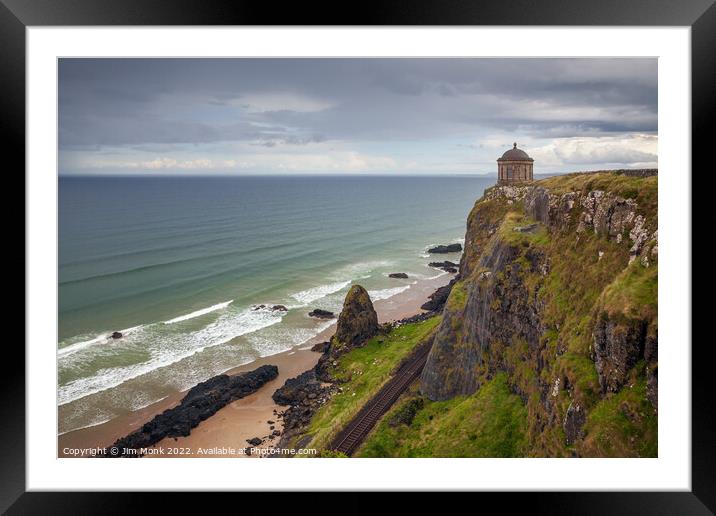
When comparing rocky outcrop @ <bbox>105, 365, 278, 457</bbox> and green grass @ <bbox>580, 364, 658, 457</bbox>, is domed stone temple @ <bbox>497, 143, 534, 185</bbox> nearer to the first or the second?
rocky outcrop @ <bbox>105, 365, 278, 457</bbox>

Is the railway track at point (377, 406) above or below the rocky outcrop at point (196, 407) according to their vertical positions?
above

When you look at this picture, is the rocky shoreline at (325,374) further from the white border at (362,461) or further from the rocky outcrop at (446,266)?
the rocky outcrop at (446,266)

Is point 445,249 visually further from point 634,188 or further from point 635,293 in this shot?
point 635,293

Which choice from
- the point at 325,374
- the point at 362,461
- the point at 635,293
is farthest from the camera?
the point at 325,374

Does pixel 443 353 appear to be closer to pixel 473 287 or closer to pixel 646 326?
pixel 473 287

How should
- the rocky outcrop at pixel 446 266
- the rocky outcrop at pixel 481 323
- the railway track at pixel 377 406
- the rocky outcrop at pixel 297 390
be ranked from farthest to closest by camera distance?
the rocky outcrop at pixel 446 266
the rocky outcrop at pixel 297 390
the railway track at pixel 377 406
the rocky outcrop at pixel 481 323

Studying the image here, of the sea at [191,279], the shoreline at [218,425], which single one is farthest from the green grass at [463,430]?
the sea at [191,279]

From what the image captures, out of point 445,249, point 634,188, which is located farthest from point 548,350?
point 445,249
